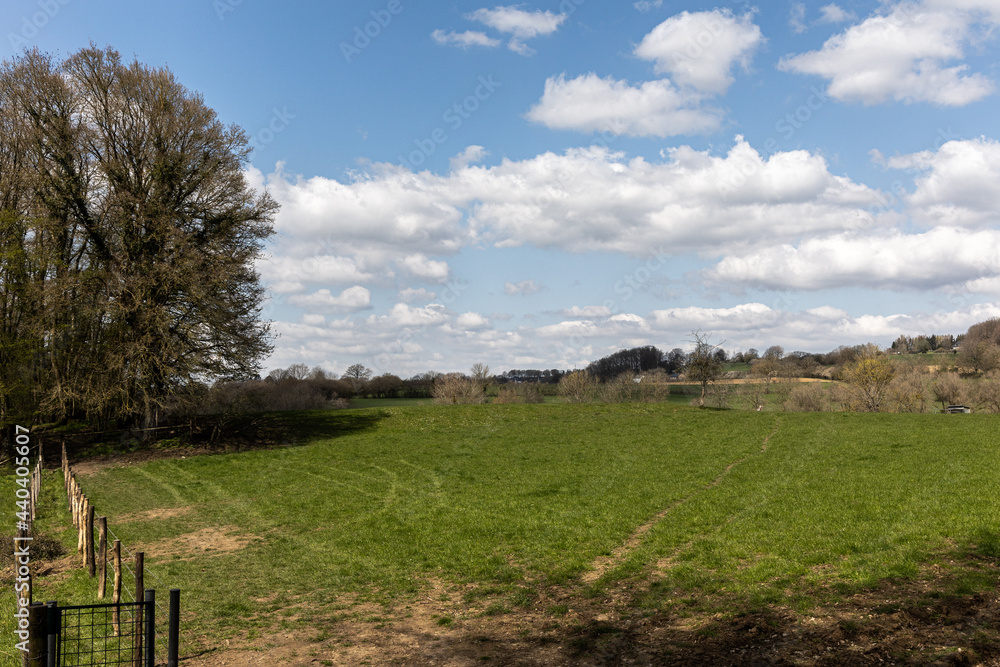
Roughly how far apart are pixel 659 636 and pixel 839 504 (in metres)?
9.95

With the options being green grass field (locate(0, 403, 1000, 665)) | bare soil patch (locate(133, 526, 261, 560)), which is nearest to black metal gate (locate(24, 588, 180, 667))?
green grass field (locate(0, 403, 1000, 665))

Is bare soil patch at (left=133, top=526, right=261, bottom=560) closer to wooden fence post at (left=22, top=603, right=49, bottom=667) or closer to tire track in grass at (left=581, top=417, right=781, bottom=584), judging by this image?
tire track in grass at (left=581, top=417, right=781, bottom=584)

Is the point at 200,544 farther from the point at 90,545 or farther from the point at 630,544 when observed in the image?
the point at 630,544

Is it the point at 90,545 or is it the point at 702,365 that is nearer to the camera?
the point at 90,545

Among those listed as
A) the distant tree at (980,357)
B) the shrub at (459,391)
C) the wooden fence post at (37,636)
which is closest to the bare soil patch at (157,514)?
the wooden fence post at (37,636)

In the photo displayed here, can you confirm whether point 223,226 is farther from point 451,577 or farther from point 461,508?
point 451,577

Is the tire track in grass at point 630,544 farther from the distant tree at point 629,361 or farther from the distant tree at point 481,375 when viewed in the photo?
the distant tree at point 629,361

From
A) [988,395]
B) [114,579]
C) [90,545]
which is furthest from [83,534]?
[988,395]

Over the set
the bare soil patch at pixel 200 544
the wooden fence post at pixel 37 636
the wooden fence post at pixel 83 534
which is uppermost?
the wooden fence post at pixel 37 636

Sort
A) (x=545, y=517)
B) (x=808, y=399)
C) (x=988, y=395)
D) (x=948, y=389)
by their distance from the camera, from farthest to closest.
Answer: (x=948, y=389) → (x=808, y=399) → (x=988, y=395) → (x=545, y=517)

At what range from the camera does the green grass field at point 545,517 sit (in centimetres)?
1141

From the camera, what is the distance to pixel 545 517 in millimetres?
17469

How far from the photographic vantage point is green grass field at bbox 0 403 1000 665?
449 inches

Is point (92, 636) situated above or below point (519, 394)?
below
